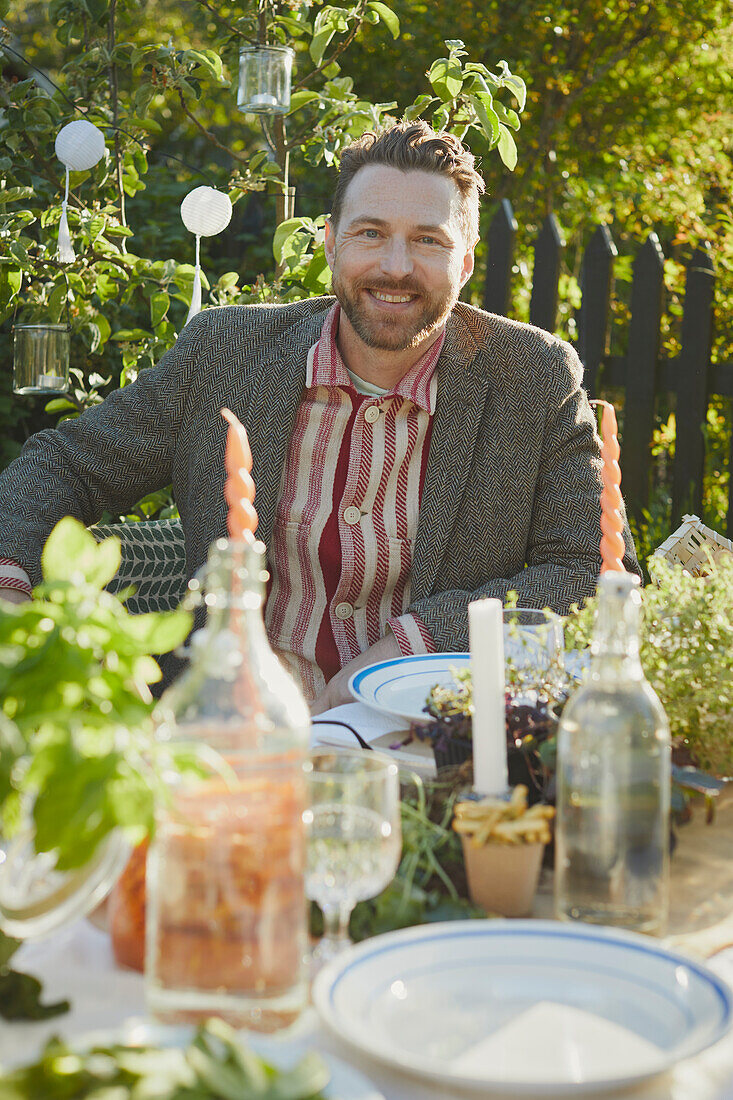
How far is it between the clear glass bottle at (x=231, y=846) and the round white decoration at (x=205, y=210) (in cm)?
246

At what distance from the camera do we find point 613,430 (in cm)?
114

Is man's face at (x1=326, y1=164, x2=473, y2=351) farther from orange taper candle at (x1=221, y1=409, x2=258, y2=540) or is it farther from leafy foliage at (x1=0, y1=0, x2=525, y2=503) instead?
orange taper candle at (x1=221, y1=409, x2=258, y2=540)

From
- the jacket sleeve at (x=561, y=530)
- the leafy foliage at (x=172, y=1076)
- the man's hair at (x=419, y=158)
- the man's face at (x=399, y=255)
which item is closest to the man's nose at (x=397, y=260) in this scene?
the man's face at (x=399, y=255)

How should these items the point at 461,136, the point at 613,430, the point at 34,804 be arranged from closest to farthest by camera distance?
1. the point at 34,804
2. the point at 613,430
3. the point at 461,136

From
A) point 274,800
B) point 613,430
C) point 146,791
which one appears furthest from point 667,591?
point 146,791

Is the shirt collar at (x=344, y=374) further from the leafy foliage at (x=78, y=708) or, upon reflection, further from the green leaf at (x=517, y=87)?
the leafy foliage at (x=78, y=708)

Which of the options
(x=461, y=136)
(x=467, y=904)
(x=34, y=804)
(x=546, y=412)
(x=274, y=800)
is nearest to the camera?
(x=34, y=804)

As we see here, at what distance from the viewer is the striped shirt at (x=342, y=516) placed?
2.41 m

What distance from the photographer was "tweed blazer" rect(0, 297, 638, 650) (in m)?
2.37

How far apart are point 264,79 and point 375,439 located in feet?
4.68

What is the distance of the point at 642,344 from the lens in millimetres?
4199

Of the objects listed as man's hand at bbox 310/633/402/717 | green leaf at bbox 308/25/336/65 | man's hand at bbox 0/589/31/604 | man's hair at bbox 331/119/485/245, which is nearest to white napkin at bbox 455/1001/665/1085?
man's hand at bbox 310/633/402/717

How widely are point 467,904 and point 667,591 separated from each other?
521mm

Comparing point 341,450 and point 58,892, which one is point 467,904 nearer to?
point 58,892
